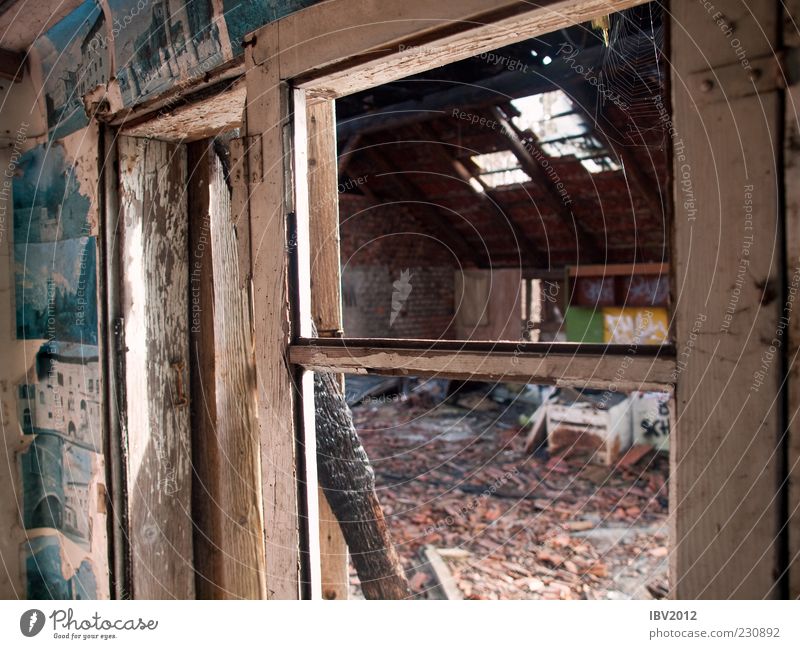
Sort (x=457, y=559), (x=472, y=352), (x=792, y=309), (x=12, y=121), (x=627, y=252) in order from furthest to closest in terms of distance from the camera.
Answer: (x=627, y=252) → (x=457, y=559) → (x=12, y=121) → (x=472, y=352) → (x=792, y=309)

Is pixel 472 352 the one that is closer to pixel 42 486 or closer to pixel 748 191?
pixel 748 191

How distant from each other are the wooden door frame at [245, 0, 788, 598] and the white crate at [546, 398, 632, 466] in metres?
4.26

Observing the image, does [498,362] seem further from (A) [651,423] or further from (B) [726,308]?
(A) [651,423]

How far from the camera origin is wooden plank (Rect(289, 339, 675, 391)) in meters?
0.56

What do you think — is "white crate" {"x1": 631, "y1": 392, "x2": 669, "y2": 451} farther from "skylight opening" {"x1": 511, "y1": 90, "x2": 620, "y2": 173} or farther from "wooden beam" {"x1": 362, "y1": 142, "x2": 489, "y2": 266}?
"wooden beam" {"x1": 362, "y1": 142, "x2": 489, "y2": 266}

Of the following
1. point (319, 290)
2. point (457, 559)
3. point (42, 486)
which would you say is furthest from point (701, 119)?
point (457, 559)

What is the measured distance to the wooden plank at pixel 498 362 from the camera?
56 centimetres

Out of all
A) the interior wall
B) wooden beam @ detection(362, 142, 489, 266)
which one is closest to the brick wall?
wooden beam @ detection(362, 142, 489, 266)

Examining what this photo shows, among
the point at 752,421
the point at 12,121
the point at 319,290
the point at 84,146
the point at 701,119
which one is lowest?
the point at 752,421

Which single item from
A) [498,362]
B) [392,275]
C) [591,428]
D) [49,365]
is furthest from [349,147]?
[498,362]

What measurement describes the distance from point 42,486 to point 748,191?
5.35 feet

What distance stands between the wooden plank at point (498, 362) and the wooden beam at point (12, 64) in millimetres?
1096

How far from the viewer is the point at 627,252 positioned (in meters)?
7.46

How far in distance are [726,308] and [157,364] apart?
1092 millimetres
